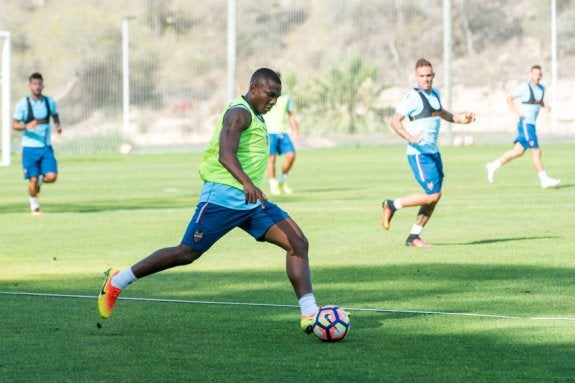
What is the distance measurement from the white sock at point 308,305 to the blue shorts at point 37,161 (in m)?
12.1

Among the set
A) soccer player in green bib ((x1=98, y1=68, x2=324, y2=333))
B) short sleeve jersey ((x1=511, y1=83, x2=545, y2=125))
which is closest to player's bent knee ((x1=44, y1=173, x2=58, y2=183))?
short sleeve jersey ((x1=511, y1=83, x2=545, y2=125))

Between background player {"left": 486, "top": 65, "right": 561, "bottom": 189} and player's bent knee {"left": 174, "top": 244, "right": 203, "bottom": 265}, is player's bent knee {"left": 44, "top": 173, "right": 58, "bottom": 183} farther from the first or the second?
player's bent knee {"left": 174, "top": 244, "right": 203, "bottom": 265}

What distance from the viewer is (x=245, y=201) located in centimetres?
956

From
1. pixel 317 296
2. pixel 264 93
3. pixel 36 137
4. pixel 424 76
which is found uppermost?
pixel 424 76

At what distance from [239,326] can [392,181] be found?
1903cm

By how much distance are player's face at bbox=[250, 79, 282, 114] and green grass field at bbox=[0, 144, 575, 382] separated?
1.63 m

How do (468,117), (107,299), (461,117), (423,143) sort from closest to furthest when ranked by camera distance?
1. (107,299)
2. (468,117)
3. (461,117)
4. (423,143)

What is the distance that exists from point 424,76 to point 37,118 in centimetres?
763

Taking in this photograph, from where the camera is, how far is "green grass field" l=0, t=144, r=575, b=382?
8344mm

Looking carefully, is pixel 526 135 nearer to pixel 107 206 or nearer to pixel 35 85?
pixel 107 206

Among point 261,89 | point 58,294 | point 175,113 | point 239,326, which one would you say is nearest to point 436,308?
point 239,326

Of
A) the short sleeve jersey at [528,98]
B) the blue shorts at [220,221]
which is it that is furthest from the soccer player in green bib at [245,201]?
the short sleeve jersey at [528,98]

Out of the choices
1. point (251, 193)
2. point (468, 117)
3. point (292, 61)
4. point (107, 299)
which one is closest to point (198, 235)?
point (251, 193)

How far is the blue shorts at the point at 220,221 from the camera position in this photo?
383 inches
